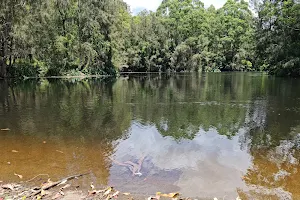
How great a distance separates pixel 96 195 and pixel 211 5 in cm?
8190

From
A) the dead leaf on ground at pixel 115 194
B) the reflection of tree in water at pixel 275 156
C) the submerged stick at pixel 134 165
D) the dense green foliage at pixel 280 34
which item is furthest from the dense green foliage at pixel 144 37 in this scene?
the dead leaf on ground at pixel 115 194

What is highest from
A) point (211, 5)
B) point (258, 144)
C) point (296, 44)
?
point (211, 5)

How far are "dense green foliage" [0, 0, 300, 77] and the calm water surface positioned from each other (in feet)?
74.4

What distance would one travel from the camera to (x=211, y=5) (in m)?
80.0

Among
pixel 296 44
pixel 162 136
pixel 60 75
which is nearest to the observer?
pixel 162 136

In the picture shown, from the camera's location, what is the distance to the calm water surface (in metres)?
5.92

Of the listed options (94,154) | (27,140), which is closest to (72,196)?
(94,154)

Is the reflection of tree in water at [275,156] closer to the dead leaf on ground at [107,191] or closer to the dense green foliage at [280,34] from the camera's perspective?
the dead leaf on ground at [107,191]

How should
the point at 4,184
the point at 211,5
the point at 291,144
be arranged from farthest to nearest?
1. the point at 211,5
2. the point at 291,144
3. the point at 4,184

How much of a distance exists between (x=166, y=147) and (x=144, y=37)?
182 feet

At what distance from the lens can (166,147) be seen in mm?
8461

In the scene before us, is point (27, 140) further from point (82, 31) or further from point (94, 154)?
point (82, 31)

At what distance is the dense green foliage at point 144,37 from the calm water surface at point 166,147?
74.4ft

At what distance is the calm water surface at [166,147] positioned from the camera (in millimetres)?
5918
